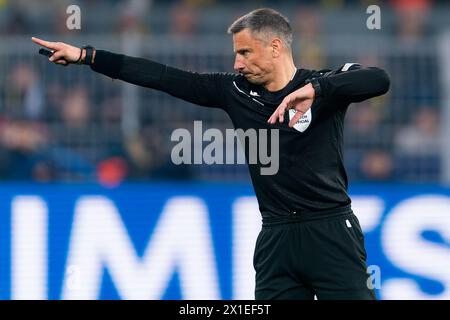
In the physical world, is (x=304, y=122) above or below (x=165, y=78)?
below

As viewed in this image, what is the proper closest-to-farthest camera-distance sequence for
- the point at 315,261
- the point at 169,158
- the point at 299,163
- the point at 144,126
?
1. the point at 315,261
2. the point at 299,163
3. the point at 169,158
4. the point at 144,126

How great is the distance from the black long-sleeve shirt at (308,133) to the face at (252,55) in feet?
0.49

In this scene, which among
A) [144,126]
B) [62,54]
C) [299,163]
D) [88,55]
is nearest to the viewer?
[299,163]

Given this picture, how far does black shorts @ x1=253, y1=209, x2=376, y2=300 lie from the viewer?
Result: 6.02 meters

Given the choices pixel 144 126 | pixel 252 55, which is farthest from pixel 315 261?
pixel 144 126

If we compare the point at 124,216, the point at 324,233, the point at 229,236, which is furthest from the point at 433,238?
the point at 324,233

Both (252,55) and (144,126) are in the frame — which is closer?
(252,55)

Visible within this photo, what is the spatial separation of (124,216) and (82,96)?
2022 mm

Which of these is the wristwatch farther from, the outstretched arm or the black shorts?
the black shorts

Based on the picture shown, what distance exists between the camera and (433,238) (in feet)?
31.5

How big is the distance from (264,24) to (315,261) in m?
1.43

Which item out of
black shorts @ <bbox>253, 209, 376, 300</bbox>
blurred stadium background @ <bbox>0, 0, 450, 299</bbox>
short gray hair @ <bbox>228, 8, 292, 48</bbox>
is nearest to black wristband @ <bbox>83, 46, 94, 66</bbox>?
short gray hair @ <bbox>228, 8, 292, 48</bbox>

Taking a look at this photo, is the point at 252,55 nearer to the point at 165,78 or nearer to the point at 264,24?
the point at 264,24

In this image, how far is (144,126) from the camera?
36.5 feet
